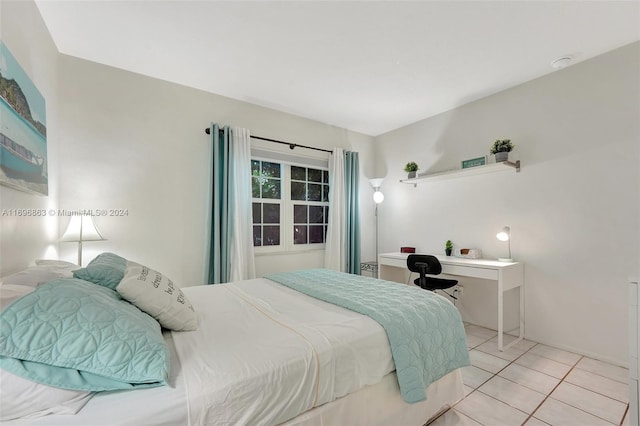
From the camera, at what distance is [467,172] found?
3.09 metres

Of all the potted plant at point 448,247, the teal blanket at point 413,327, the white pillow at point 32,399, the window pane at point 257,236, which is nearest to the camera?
the white pillow at point 32,399

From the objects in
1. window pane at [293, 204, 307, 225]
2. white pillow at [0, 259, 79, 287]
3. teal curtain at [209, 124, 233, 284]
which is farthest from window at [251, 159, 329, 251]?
white pillow at [0, 259, 79, 287]

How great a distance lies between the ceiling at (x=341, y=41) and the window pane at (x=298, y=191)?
1169 millimetres

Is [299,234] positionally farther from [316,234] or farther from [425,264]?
[425,264]

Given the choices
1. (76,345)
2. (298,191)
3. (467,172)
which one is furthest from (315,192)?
(76,345)

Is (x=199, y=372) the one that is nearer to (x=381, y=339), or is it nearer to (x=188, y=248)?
(x=381, y=339)

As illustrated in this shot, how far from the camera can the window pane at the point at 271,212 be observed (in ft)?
11.5

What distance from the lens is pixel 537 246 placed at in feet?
8.89

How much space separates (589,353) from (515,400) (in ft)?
3.92

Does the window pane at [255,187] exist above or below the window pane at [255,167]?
below

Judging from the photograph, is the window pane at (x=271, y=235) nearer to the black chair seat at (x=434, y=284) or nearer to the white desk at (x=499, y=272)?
the white desk at (x=499, y=272)

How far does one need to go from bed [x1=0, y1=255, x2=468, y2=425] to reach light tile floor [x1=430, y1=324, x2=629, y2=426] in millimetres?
212

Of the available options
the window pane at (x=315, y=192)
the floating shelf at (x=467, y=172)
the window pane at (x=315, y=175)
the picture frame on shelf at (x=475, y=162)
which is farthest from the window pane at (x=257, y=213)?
the picture frame on shelf at (x=475, y=162)

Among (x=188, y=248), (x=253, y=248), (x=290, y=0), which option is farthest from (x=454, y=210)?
(x=188, y=248)
